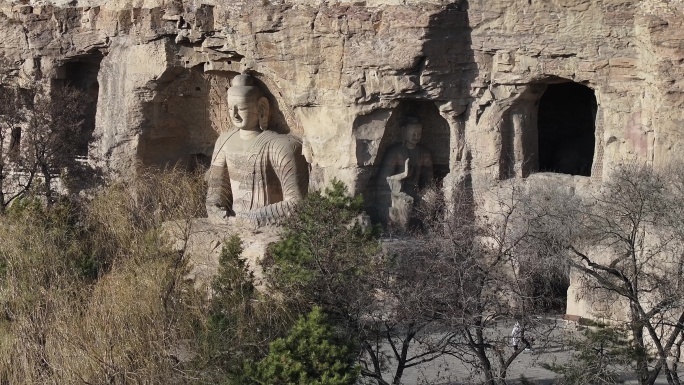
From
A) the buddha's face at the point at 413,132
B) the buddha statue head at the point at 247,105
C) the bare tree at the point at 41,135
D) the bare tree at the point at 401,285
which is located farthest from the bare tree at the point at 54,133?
the bare tree at the point at 401,285

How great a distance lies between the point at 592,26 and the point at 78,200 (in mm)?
7438

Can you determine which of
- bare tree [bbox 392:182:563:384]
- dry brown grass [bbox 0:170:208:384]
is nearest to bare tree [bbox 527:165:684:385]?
bare tree [bbox 392:182:563:384]

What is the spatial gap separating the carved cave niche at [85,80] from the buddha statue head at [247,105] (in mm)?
2834

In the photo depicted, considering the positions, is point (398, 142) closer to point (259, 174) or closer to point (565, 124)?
point (259, 174)

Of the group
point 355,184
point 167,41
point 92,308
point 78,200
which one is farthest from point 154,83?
point 92,308

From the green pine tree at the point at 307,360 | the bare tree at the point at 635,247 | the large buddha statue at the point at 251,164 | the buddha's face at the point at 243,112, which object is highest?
the buddha's face at the point at 243,112

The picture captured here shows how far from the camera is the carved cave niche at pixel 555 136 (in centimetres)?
1783

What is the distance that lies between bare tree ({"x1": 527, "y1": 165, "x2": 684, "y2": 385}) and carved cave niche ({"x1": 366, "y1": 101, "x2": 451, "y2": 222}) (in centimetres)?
197

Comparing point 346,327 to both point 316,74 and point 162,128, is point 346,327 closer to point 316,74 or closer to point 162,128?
point 316,74

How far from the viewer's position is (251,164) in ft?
62.5

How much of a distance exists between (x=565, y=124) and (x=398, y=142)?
2.90 meters

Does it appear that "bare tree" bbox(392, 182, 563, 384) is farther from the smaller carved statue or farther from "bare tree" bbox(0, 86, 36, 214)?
"bare tree" bbox(0, 86, 36, 214)

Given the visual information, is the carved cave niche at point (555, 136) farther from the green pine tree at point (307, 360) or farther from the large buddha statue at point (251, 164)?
the green pine tree at point (307, 360)

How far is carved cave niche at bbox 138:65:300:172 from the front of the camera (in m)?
20.0
